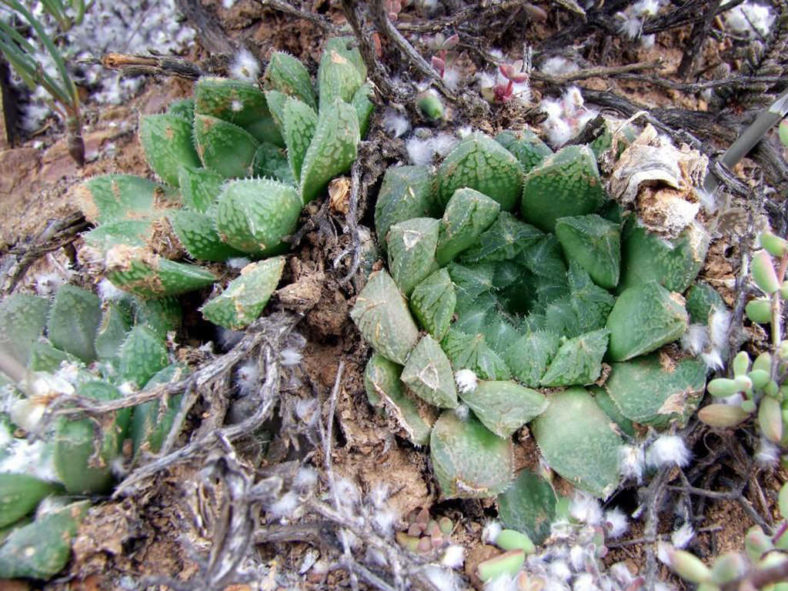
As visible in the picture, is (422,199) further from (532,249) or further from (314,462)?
(314,462)

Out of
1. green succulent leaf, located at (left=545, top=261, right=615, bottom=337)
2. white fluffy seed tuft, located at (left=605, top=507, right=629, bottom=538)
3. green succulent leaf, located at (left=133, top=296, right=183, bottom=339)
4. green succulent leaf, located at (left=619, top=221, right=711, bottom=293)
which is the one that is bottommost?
white fluffy seed tuft, located at (left=605, top=507, right=629, bottom=538)

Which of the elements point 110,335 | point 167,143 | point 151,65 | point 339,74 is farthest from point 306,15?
point 110,335

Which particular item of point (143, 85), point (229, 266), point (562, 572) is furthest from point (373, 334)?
point (143, 85)

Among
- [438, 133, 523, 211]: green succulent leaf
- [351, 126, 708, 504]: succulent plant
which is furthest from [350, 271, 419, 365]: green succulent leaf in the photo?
[438, 133, 523, 211]: green succulent leaf

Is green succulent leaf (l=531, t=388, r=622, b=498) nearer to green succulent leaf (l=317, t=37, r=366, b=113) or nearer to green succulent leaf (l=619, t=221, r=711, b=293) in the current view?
green succulent leaf (l=619, t=221, r=711, b=293)

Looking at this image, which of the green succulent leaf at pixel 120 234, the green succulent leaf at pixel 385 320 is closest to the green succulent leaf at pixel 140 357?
the green succulent leaf at pixel 120 234

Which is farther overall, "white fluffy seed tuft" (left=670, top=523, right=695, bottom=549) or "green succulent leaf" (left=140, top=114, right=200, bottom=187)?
"green succulent leaf" (left=140, top=114, right=200, bottom=187)

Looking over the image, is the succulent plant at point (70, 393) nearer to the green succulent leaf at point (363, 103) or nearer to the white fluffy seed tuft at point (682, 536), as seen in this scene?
the green succulent leaf at point (363, 103)
